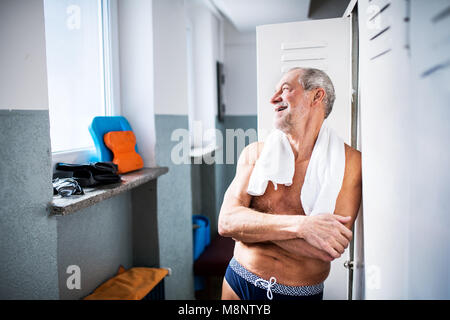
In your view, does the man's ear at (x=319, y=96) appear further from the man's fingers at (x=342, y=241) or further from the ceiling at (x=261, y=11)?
the man's fingers at (x=342, y=241)

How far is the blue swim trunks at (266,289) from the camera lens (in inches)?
35.7

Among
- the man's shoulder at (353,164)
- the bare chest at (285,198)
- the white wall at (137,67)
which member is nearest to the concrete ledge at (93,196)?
the white wall at (137,67)

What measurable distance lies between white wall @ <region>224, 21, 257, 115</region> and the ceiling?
0.09 feet

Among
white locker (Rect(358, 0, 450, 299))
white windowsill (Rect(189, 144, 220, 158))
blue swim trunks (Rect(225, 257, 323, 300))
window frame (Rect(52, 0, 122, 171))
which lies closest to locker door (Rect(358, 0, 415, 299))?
white locker (Rect(358, 0, 450, 299))

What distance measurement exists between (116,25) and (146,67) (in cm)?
23

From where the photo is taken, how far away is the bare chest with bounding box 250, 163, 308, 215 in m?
0.89

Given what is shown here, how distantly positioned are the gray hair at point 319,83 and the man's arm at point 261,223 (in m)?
0.20

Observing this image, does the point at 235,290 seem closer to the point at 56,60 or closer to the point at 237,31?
the point at 237,31

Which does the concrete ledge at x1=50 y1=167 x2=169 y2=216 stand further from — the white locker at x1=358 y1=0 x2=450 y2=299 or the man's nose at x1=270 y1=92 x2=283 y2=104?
the white locker at x1=358 y1=0 x2=450 y2=299

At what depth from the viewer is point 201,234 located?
1.35 meters

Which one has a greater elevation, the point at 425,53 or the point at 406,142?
the point at 425,53

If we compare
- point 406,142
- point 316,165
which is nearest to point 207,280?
point 316,165

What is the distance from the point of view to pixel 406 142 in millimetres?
736

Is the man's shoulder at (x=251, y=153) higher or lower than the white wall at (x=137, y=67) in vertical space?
lower
